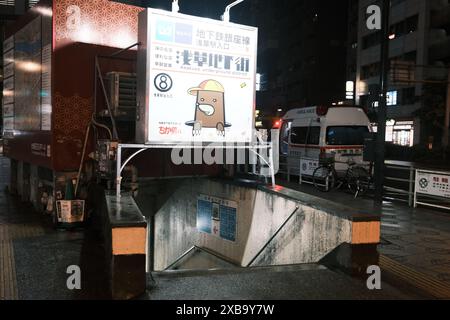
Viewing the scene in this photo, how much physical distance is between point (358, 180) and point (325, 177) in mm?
1238

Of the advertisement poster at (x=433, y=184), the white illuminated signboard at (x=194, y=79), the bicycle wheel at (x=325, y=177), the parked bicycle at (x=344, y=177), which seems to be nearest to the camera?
the white illuminated signboard at (x=194, y=79)

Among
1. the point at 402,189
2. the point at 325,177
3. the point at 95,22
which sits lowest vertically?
the point at 402,189

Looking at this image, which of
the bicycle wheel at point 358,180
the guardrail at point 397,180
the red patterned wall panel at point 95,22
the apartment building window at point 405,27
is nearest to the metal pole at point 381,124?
the guardrail at point 397,180

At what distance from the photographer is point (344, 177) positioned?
1472 centimetres

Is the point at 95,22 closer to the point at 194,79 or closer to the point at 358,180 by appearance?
the point at 194,79

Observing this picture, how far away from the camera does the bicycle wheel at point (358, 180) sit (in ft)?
44.8

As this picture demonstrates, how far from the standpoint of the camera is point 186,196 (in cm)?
1189

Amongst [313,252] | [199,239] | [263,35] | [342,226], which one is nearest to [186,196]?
[199,239]

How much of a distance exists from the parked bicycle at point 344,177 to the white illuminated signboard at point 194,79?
22.0ft

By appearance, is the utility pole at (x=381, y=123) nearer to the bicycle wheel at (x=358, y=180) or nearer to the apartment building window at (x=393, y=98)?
the bicycle wheel at (x=358, y=180)

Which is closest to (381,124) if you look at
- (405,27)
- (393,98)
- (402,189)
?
(402,189)

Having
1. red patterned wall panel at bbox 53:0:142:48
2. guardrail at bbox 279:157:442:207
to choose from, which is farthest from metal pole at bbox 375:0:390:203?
red patterned wall panel at bbox 53:0:142:48

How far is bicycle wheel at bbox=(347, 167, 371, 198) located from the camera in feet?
44.8

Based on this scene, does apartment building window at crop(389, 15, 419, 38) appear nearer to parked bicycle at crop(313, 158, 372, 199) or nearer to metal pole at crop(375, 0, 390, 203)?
parked bicycle at crop(313, 158, 372, 199)
